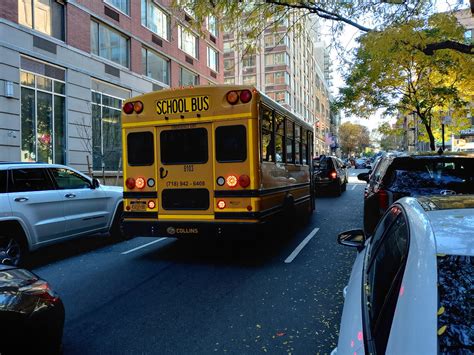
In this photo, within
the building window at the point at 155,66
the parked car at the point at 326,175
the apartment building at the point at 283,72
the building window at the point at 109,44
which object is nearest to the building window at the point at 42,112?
the building window at the point at 109,44

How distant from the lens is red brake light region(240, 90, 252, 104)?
6703mm

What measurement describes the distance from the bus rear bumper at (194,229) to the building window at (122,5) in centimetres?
1709

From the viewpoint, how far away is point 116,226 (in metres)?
9.33

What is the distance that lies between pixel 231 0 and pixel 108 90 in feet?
45.4

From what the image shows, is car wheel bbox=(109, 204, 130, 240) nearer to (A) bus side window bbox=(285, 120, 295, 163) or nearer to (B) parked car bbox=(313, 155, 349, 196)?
(A) bus side window bbox=(285, 120, 295, 163)

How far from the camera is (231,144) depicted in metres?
6.86

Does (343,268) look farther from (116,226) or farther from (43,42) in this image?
(43,42)

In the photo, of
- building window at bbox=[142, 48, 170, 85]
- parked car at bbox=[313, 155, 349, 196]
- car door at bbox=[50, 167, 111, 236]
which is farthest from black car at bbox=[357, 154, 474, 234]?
building window at bbox=[142, 48, 170, 85]

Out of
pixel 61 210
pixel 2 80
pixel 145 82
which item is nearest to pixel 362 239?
pixel 61 210

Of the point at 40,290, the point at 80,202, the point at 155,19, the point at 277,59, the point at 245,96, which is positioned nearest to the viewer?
the point at 40,290

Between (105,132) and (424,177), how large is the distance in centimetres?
1727

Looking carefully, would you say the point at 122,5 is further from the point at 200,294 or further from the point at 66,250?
the point at 200,294

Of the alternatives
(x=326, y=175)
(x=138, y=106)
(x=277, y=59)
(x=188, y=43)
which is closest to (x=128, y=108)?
(x=138, y=106)

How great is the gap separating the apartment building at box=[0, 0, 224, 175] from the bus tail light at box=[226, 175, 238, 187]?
6.94 meters
